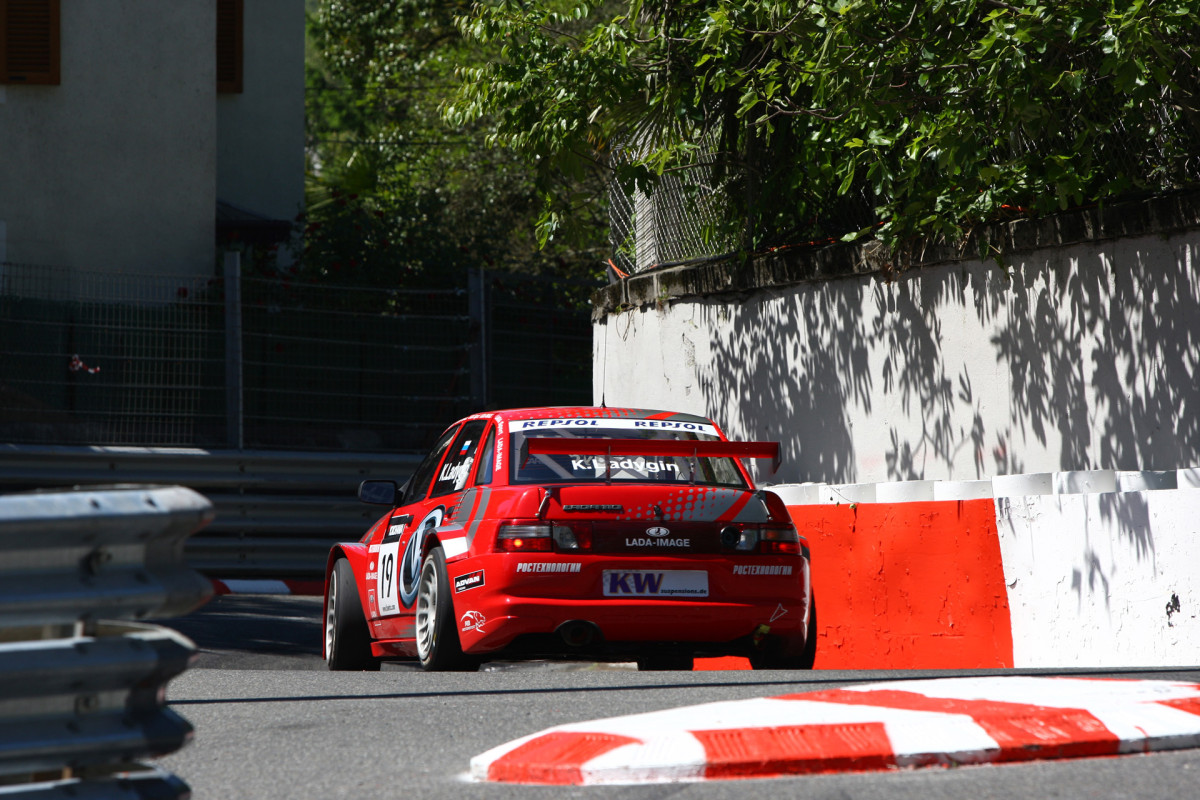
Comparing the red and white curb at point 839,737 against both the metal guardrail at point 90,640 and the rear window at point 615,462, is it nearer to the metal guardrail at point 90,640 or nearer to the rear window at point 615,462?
the metal guardrail at point 90,640

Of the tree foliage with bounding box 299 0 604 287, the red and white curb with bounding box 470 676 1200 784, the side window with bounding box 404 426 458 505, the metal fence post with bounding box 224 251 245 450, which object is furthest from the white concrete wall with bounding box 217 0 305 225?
the red and white curb with bounding box 470 676 1200 784

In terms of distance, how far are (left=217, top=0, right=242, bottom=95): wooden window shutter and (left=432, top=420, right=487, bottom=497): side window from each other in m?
14.7

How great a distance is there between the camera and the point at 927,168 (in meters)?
8.38

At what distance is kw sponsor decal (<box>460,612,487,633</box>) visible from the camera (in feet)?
22.7

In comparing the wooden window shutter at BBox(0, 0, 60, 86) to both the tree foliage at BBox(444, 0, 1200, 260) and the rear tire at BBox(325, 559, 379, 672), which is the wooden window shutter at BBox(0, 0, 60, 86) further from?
the rear tire at BBox(325, 559, 379, 672)

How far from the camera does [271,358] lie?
16.1 m

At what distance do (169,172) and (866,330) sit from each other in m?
11.4

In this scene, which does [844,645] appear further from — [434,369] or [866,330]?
[434,369]

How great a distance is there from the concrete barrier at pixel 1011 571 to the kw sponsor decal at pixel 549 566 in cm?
224

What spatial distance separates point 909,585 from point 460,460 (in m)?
2.50

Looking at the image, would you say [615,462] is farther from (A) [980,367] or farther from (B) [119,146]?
(B) [119,146]

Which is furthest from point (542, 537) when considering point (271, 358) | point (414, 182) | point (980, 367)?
point (414, 182)

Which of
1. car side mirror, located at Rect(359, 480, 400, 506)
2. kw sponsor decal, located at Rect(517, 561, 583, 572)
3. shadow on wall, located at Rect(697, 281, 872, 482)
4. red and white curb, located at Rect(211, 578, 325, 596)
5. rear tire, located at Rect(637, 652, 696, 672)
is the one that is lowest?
rear tire, located at Rect(637, 652, 696, 672)

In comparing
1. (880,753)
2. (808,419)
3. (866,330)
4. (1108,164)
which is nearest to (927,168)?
(1108,164)
